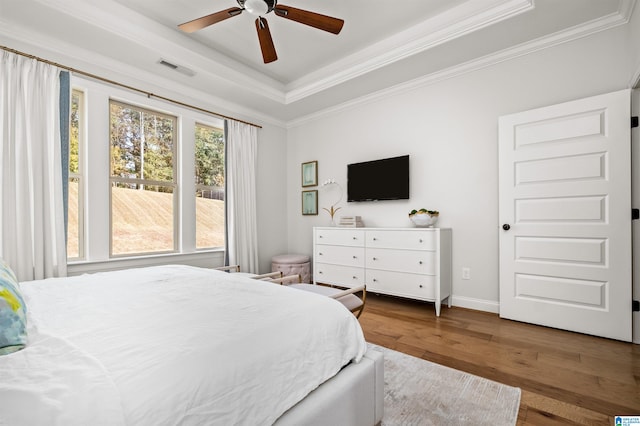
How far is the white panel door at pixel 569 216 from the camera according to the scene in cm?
238

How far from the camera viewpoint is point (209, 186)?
4055 millimetres

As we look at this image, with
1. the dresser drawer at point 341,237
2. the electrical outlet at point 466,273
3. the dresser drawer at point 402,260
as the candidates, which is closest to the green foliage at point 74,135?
the dresser drawer at point 341,237

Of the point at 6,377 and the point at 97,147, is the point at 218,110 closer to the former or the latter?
the point at 97,147

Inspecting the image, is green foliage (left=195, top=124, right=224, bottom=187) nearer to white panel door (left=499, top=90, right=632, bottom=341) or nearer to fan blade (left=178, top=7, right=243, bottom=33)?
fan blade (left=178, top=7, right=243, bottom=33)

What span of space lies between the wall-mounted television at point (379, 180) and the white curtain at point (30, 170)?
3.21m

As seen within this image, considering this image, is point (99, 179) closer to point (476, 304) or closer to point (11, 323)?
point (11, 323)

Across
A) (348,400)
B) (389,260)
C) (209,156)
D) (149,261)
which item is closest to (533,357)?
(389,260)

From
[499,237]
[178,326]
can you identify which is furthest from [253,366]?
[499,237]

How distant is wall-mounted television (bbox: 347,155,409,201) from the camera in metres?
3.67

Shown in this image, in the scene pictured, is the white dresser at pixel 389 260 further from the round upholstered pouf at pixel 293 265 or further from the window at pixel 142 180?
the window at pixel 142 180

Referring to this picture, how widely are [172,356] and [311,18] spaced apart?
92.8 inches

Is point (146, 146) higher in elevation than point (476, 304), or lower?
higher

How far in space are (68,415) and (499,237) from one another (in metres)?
3.33

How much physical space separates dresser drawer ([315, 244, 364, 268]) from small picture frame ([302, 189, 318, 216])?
2.53 ft
